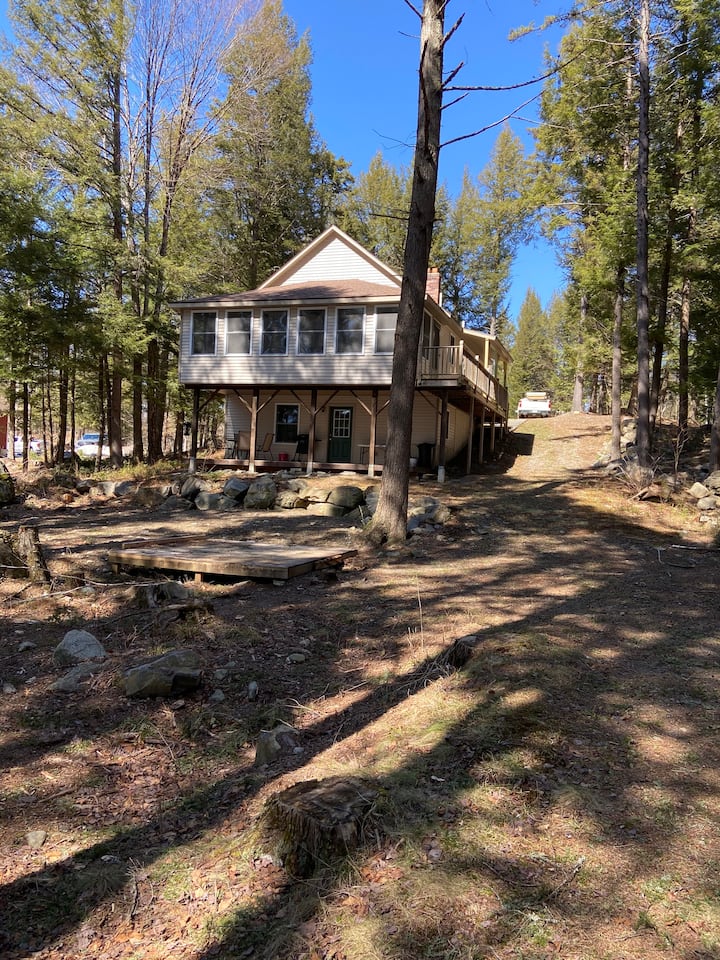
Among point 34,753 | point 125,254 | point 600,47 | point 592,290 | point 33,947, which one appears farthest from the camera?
point 125,254

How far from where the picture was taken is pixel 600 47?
1612cm

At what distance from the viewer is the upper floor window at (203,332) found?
792 inches

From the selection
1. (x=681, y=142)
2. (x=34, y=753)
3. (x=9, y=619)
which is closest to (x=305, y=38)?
(x=681, y=142)

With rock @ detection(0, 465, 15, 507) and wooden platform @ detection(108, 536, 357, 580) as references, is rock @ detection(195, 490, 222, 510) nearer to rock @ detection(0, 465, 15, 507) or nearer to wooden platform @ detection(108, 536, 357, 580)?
rock @ detection(0, 465, 15, 507)

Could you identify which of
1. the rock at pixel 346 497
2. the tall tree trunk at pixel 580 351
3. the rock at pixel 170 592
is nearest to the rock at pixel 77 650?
the rock at pixel 170 592

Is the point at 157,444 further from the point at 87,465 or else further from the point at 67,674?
the point at 67,674

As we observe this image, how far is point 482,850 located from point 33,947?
178 cm

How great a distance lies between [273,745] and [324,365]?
1587 centimetres

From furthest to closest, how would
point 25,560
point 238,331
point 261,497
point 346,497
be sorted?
point 238,331
point 261,497
point 346,497
point 25,560

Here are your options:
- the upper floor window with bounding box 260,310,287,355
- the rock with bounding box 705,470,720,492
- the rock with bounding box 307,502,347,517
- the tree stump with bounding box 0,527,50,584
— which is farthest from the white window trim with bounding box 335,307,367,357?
the tree stump with bounding box 0,527,50,584

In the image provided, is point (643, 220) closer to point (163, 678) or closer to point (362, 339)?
point (362, 339)

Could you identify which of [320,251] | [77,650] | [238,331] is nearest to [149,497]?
[238,331]

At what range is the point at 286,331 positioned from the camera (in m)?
19.2

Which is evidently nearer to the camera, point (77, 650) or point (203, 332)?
point (77, 650)
